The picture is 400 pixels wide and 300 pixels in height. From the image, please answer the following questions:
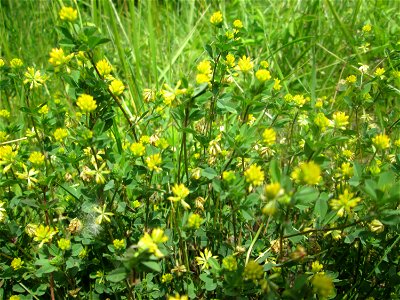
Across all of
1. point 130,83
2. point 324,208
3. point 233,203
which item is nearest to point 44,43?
point 130,83

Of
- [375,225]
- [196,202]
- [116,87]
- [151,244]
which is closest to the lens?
[151,244]

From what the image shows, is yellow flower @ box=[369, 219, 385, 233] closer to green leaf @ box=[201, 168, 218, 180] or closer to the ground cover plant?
the ground cover plant

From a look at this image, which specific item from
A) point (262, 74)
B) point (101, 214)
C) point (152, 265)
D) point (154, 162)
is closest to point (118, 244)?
point (101, 214)

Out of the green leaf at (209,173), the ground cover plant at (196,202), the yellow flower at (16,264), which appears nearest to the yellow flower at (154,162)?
the ground cover plant at (196,202)

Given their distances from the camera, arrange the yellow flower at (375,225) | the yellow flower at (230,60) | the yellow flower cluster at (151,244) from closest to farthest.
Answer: the yellow flower cluster at (151,244), the yellow flower at (375,225), the yellow flower at (230,60)

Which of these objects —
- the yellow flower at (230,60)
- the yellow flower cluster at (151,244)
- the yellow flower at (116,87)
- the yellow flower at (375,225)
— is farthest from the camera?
the yellow flower at (230,60)

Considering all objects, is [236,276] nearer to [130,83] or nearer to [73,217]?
[73,217]

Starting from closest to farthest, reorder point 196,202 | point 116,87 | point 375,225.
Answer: point 375,225 → point 116,87 → point 196,202

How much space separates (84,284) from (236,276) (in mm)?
712

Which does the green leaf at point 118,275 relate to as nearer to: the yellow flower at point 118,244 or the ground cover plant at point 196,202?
the ground cover plant at point 196,202

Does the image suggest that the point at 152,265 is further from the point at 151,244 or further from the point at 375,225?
the point at 375,225

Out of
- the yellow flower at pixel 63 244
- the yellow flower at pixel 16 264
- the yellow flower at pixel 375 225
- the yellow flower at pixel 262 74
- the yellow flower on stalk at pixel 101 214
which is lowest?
the yellow flower at pixel 16 264

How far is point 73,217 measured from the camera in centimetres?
157

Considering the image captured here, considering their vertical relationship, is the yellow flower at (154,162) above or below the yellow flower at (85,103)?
below
